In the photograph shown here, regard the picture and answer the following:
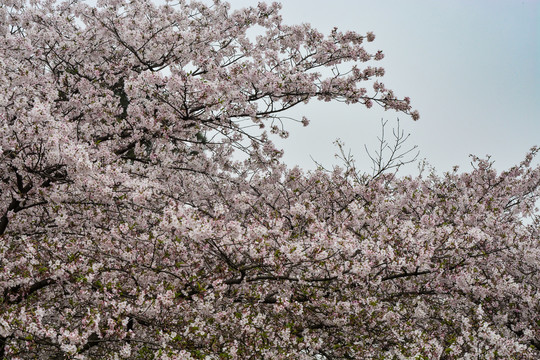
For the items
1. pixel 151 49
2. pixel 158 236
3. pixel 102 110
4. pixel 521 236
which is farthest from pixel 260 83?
pixel 521 236

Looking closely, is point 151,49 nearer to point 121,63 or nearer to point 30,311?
point 121,63

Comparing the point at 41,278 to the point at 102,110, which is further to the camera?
the point at 102,110

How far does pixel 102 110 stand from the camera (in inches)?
310

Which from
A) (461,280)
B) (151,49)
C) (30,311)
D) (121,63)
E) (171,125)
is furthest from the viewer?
(121,63)

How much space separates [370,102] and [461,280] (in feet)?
13.2

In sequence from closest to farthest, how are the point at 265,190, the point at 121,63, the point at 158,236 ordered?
1. the point at 158,236
2. the point at 121,63
3. the point at 265,190

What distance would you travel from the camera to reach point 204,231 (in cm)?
471

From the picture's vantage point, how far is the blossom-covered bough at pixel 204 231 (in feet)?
17.0

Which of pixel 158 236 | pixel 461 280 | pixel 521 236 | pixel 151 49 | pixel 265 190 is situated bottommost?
pixel 461 280

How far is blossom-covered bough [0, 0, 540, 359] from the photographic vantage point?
205 inches

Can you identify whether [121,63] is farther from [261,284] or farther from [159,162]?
[261,284]

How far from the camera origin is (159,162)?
8562 millimetres

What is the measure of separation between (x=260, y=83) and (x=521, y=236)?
5.43 meters

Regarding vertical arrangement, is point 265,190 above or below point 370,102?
below
